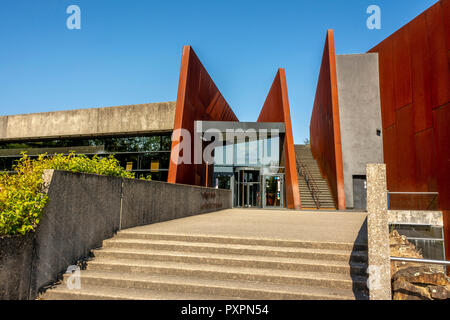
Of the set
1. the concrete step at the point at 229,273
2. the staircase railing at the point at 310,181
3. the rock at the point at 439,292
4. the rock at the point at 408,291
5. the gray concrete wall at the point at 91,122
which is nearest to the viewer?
the concrete step at the point at 229,273

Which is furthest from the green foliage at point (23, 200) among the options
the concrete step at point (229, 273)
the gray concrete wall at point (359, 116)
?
the gray concrete wall at point (359, 116)

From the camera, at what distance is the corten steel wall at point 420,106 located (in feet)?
40.3

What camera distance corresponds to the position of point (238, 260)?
16.8ft

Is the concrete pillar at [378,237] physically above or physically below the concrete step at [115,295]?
above

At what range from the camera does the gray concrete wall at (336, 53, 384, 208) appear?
21438 millimetres

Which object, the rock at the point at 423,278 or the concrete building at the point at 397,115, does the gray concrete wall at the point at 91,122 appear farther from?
the rock at the point at 423,278

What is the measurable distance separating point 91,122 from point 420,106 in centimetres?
2080

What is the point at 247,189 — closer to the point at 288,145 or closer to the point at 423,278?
the point at 288,145

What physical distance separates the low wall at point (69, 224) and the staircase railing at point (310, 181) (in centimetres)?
1560

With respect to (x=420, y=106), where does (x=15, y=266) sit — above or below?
below

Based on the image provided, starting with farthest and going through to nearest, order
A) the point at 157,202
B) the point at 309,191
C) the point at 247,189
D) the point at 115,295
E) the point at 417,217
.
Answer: the point at 309,191 → the point at 247,189 → the point at 417,217 → the point at 157,202 → the point at 115,295

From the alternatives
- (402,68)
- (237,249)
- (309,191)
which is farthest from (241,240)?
(309,191)
